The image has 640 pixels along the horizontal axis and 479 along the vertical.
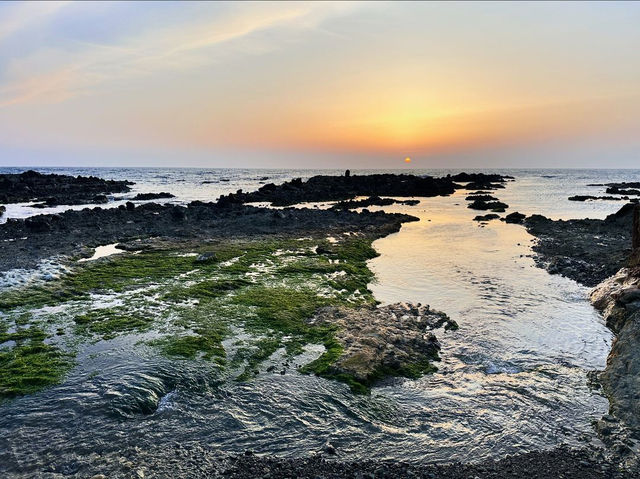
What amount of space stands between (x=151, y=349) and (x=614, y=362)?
46.2 ft

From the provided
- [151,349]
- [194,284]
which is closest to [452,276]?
[194,284]

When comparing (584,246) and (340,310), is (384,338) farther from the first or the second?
(584,246)

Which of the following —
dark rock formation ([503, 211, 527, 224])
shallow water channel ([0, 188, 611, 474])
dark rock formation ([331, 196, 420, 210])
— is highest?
dark rock formation ([331, 196, 420, 210])

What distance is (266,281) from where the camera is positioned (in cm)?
2077

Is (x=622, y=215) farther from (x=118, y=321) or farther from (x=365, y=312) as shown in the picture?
(x=118, y=321)

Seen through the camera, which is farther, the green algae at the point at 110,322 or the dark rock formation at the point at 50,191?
the dark rock formation at the point at 50,191

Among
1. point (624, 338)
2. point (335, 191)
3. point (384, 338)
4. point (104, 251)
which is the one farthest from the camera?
point (335, 191)

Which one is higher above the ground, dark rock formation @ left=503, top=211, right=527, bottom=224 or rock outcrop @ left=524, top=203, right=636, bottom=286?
dark rock formation @ left=503, top=211, right=527, bottom=224

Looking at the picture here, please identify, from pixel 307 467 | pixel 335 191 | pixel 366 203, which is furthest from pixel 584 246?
pixel 335 191

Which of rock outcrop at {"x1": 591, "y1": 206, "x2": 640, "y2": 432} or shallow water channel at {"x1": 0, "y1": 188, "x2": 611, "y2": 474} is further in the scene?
rock outcrop at {"x1": 591, "y1": 206, "x2": 640, "y2": 432}

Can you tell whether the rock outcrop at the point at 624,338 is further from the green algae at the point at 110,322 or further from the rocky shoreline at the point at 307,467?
the green algae at the point at 110,322

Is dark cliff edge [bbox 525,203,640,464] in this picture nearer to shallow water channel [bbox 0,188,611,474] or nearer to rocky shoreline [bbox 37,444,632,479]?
shallow water channel [bbox 0,188,611,474]

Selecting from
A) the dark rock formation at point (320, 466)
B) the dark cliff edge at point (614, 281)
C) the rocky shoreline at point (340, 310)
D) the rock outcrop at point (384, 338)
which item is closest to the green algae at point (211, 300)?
the rock outcrop at point (384, 338)

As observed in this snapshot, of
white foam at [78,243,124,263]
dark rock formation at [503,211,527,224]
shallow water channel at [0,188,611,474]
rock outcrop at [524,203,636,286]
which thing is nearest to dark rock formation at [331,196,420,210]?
dark rock formation at [503,211,527,224]
